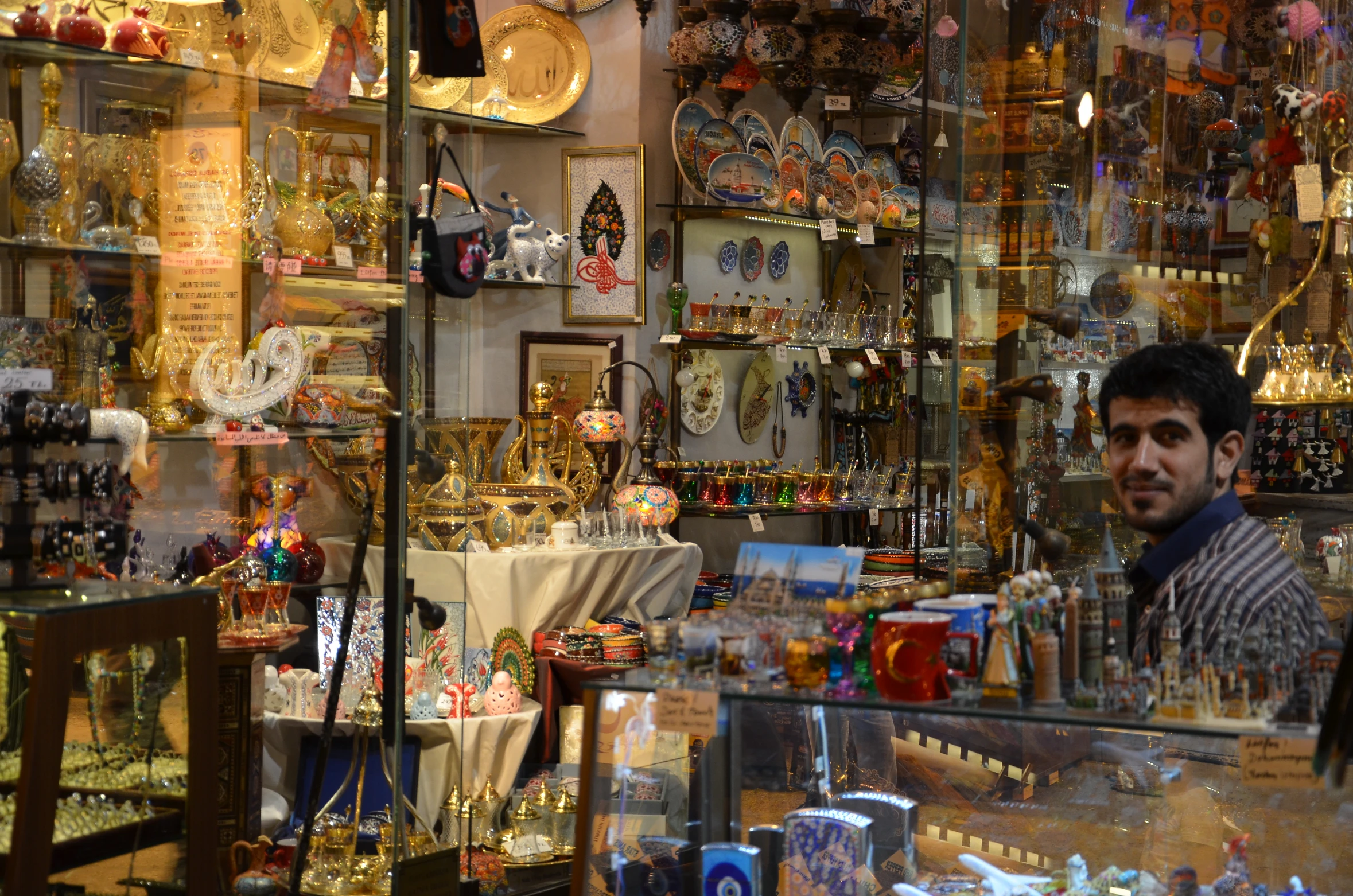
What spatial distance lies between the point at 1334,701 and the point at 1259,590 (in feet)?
1.90

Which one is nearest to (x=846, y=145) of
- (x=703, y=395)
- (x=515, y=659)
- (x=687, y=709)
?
(x=703, y=395)

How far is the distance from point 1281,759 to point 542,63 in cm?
476

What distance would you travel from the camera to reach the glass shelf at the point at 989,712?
1.72 metres

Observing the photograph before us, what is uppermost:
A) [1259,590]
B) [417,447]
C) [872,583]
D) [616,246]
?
[616,246]

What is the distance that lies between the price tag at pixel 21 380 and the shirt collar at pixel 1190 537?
1.98 m

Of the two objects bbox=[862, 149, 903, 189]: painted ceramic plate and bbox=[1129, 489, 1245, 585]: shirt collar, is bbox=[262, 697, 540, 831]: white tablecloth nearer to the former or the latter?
bbox=[1129, 489, 1245, 585]: shirt collar

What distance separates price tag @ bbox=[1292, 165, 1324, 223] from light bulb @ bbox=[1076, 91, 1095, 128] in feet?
1.87

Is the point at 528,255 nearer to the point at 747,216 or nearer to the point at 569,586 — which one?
the point at 747,216

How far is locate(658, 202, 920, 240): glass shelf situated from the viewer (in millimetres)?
5969

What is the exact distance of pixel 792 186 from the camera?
20.4ft

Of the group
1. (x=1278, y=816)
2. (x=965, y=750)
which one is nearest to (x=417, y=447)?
(x=965, y=750)

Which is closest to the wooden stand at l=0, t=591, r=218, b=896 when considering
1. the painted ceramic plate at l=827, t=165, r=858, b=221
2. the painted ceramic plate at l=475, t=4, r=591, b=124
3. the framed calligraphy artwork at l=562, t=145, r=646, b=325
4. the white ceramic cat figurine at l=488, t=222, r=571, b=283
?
the white ceramic cat figurine at l=488, t=222, r=571, b=283

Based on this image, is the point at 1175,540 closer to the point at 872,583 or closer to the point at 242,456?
the point at 242,456

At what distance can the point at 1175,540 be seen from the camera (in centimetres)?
236
